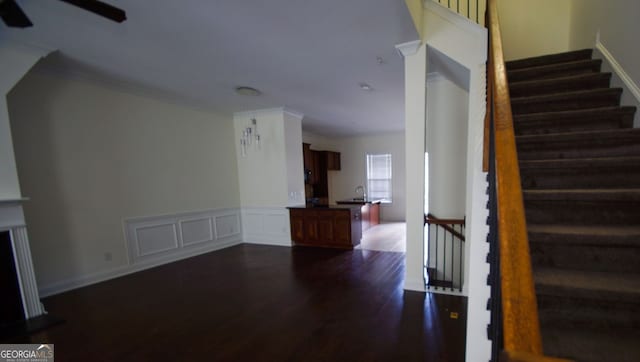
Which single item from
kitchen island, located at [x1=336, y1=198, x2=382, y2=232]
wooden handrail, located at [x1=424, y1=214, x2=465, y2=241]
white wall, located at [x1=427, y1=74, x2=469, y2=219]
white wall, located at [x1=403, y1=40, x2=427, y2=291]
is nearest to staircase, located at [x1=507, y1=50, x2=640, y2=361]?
white wall, located at [x1=403, y1=40, x2=427, y2=291]

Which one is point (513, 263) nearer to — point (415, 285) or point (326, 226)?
point (415, 285)

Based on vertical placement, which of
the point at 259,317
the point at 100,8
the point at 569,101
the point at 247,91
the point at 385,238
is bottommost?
the point at 385,238

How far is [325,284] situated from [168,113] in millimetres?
3930

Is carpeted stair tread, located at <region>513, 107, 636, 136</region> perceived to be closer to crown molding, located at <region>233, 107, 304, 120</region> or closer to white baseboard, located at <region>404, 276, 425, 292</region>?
white baseboard, located at <region>404, 276, 425, 292</region>

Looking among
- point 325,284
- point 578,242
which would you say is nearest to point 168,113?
point 325,284

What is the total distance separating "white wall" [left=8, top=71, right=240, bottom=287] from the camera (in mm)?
3009

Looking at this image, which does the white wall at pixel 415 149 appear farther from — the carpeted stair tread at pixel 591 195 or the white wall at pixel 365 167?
→ the white wall at pixel 365 167

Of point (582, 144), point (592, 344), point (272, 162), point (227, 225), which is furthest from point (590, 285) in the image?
point (227, 225)

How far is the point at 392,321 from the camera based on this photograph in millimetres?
2385

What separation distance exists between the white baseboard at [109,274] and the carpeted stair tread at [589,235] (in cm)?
492

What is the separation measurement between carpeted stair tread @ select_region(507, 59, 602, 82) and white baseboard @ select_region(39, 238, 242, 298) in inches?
217

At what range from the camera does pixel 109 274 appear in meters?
3.60
